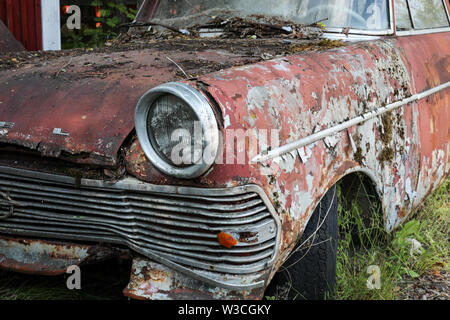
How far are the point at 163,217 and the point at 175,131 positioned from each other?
0.28 meters

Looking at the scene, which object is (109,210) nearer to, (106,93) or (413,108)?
(106,93)

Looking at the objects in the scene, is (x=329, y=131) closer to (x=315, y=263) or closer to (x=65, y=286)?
(x=315, y=263)

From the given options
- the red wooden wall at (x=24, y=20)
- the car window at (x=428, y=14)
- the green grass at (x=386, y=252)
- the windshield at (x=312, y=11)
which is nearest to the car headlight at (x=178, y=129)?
the green grass at (x=386, y=252)

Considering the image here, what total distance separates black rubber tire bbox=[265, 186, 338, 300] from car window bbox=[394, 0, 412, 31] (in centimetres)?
135

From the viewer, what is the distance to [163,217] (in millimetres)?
1770

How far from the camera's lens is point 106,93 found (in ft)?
6.59

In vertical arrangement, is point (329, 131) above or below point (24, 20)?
below

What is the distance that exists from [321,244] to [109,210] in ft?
2.82

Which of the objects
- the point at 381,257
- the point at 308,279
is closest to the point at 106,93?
the point at 308,279

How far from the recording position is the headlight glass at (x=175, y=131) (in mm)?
1663

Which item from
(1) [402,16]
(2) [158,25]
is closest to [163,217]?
(2) [158,25]

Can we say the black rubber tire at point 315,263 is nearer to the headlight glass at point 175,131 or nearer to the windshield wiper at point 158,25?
the headlight glass at point 175,131

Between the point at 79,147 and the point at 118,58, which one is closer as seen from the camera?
the point at 79,147

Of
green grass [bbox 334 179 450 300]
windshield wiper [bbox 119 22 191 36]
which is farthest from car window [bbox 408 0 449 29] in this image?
windshield wiper [bbox 119 22 191 36]
